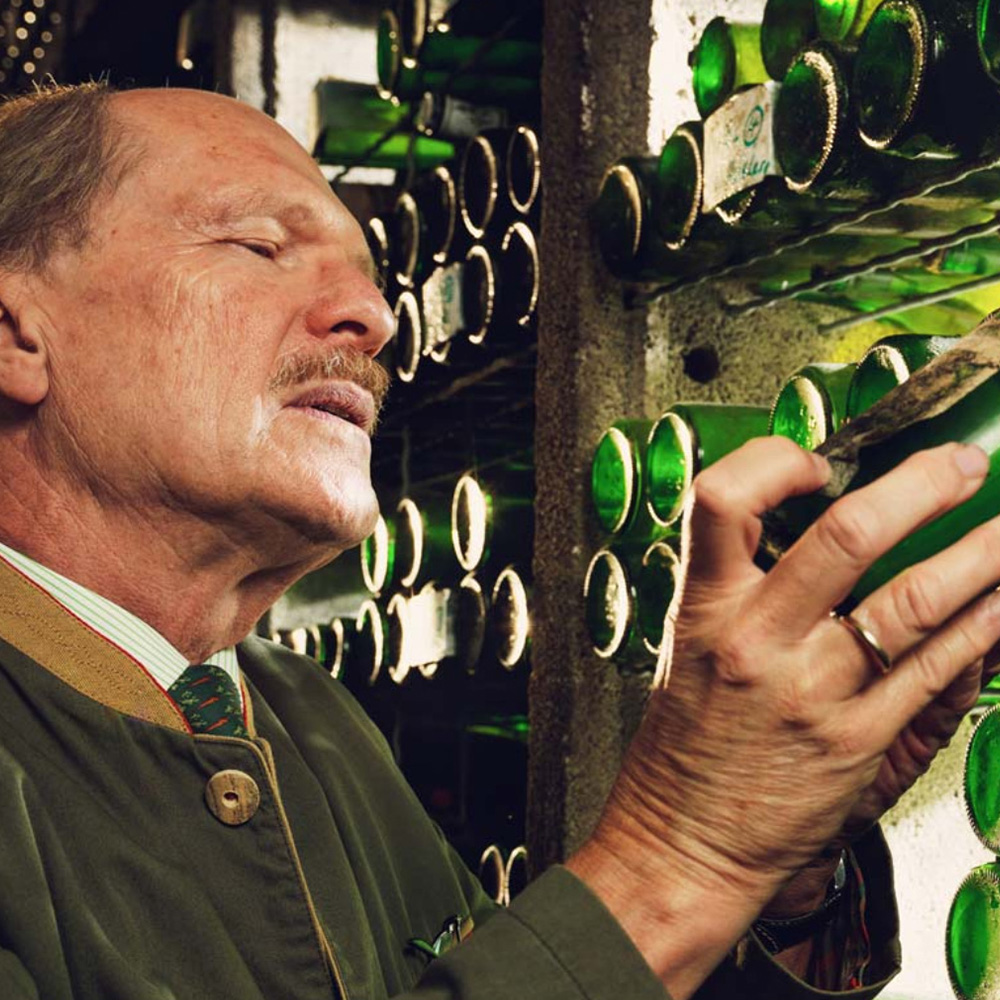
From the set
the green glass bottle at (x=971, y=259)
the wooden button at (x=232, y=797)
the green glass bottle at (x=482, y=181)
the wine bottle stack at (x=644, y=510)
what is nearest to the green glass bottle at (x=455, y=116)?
the green glass bottle at (x=482, y=181)

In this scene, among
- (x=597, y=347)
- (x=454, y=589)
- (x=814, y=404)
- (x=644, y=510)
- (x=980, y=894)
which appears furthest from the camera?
(x=454, y=589)

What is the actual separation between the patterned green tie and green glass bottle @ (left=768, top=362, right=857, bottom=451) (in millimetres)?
557

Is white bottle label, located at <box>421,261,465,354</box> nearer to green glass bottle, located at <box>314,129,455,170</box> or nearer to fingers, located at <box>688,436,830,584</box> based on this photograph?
green glass bottle, located at <box>314,129,455,170</box>

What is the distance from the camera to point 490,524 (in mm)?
2123

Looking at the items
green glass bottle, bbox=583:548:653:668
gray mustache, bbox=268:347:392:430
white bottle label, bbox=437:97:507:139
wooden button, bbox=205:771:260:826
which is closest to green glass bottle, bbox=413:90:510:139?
white bottle label, bbox=437:97:507:139

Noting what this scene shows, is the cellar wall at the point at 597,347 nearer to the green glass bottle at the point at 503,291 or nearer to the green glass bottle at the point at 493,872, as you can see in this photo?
the green glass bottle at the point at 503,291

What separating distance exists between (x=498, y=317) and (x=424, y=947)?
115 cm

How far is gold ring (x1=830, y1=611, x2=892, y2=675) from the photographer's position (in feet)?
2.24

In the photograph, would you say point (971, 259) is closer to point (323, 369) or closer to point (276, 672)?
point (323, 369)

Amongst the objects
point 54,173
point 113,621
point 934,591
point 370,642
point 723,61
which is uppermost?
point 723,61

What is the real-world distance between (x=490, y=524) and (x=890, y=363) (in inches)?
41.7

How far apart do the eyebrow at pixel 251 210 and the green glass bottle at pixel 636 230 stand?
1.79 ft

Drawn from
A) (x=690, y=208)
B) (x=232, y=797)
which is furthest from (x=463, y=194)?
(x=232, y=797)

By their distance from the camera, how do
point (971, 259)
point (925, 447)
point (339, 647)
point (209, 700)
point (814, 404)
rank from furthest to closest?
point (339, 647) < point (971, 259) < point (814, 404) < point (209, 700) < point (925, 447)
